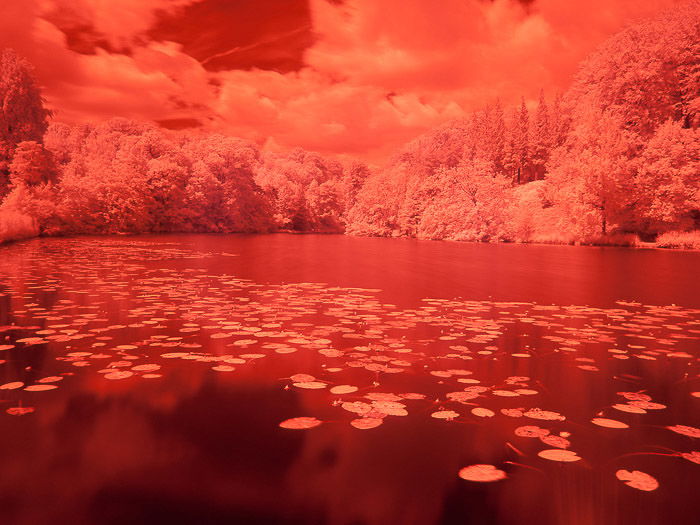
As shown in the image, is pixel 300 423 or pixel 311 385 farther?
pixel 311 385

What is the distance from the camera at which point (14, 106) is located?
34469mm

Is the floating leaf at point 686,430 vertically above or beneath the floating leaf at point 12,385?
beneath

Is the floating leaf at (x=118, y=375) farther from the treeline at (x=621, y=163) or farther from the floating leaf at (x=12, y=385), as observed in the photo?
the treeline at (x=621, y=163)

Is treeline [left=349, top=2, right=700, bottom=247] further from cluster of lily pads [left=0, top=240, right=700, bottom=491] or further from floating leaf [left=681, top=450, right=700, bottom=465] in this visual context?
floating leaf [left=681, top=450, right=700, bottom=465]

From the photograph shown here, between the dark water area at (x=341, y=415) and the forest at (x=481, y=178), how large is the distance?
87.7 ft

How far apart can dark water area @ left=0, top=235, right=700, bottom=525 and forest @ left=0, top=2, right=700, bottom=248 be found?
2673 centimetres

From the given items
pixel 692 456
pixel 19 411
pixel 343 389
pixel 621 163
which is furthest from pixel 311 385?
pixel 621 163

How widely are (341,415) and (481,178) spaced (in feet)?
165

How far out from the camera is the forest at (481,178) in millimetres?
33594

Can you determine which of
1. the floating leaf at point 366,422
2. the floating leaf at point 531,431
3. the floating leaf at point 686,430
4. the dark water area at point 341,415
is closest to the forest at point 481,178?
the dark water area at point 341,415

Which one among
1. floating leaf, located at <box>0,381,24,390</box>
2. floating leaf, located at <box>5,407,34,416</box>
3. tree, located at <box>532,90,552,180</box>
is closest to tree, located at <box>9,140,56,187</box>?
floating leaf, located at <box>0,381,24,390</box>

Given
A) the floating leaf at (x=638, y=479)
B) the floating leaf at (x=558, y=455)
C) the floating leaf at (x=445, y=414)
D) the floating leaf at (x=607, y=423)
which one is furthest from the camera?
the floating leaf at (x=445, y=414)

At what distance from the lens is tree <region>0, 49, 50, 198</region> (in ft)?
111

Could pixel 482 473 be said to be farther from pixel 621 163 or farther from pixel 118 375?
pixel 621 163
